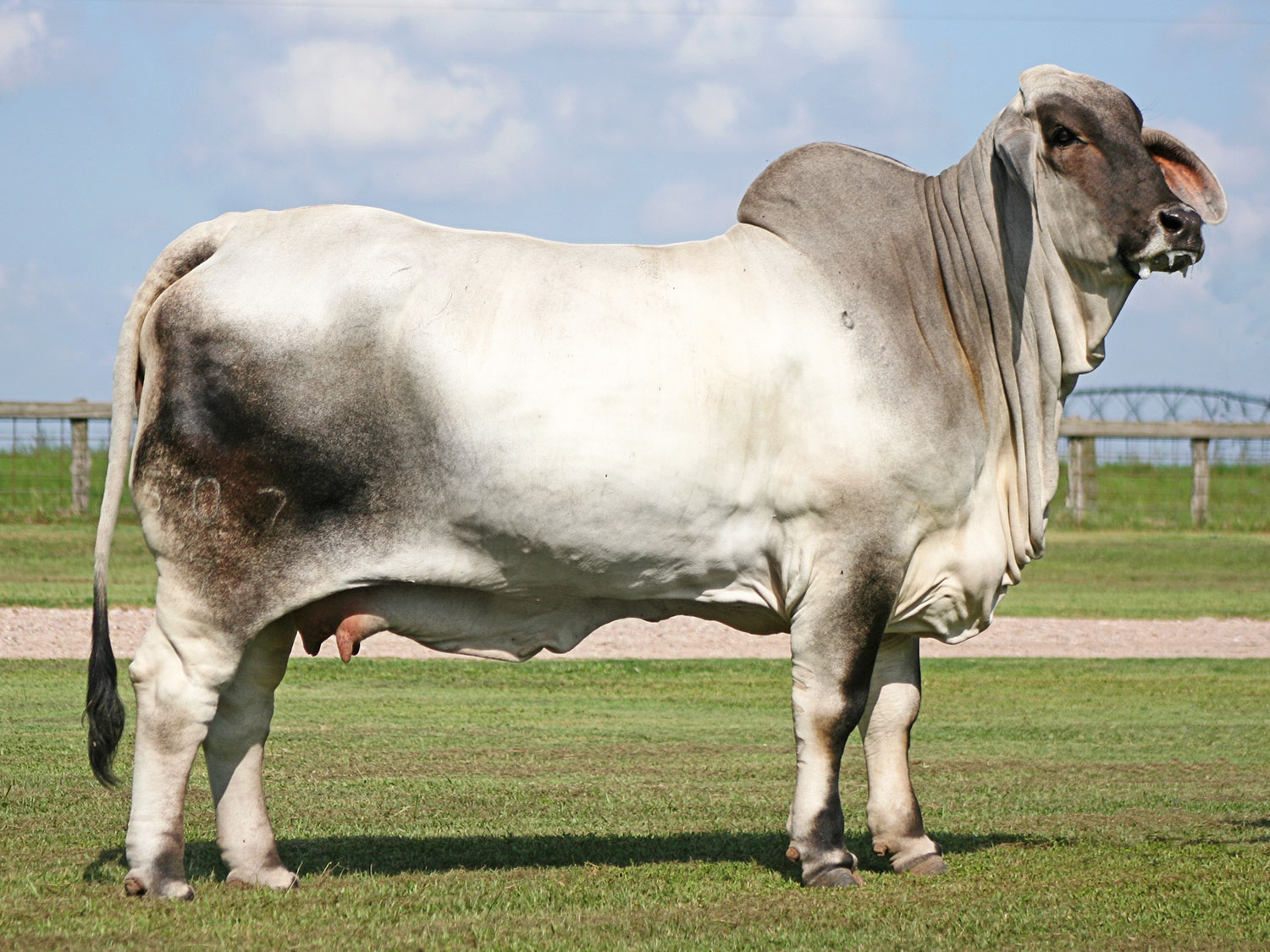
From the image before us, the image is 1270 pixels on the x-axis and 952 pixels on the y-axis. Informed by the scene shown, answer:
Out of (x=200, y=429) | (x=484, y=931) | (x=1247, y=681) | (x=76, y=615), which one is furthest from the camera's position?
(x=76, y=615)

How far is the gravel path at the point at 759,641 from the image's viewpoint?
14633 millimetres

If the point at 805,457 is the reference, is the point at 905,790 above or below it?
below

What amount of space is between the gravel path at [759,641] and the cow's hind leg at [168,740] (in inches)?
340

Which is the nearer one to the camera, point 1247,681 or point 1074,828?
point 1074,828

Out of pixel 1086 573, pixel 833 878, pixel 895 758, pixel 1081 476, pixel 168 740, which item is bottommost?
pixel 1086 573

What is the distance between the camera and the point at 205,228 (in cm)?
593

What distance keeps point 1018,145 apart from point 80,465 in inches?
742

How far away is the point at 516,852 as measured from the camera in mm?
6301

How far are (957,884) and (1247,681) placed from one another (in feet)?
27.7

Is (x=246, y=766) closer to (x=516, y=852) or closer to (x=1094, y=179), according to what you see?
(x=516, y=852)

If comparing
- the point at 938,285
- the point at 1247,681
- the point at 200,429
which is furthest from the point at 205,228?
the point at 1247,681

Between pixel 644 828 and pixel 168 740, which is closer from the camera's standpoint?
pixel 168 740

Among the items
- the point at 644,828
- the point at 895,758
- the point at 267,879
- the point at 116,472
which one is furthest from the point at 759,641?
the point at 116,472

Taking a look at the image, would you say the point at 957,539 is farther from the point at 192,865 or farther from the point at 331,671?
A: the point at 331,671
